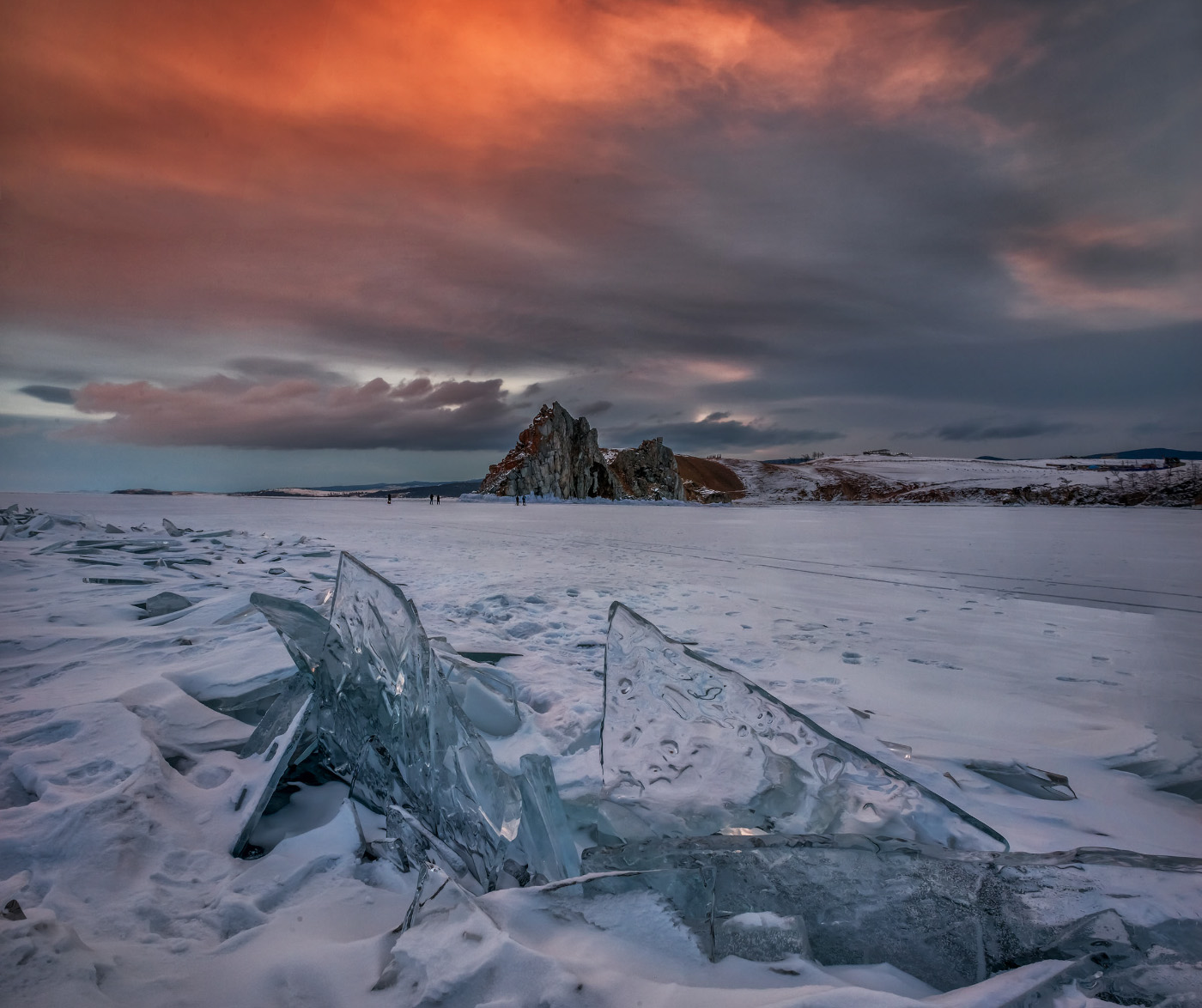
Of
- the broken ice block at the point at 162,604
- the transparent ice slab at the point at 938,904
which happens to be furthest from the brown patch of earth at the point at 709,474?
the transparent ice slab at the point at 938,904

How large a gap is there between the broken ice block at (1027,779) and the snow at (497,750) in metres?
0.04

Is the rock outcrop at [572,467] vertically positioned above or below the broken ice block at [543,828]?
above

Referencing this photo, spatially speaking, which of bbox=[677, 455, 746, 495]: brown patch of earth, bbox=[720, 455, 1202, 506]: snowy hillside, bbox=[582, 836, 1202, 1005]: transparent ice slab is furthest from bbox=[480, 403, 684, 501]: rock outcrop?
bbox=[582, 836, 1202, 1005]: transparent ice slab

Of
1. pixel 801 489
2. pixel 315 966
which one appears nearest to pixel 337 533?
pixel 315 966

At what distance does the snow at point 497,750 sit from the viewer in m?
0.90

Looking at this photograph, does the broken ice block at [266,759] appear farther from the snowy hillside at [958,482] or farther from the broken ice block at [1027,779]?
the snowy hillside at [958,482]

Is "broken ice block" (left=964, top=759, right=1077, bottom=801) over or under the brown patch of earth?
under

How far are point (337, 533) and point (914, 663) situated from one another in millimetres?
10382

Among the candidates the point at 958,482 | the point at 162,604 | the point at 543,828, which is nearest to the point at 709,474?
the point at 958,482

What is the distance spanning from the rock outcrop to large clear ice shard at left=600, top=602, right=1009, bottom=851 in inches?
2417

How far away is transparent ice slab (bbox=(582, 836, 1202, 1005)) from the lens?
93 cm

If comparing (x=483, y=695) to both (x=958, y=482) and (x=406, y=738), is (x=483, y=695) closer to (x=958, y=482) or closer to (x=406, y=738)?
(x=406, y=738)

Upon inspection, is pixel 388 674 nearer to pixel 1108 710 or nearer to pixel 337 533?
pixel 1108 710

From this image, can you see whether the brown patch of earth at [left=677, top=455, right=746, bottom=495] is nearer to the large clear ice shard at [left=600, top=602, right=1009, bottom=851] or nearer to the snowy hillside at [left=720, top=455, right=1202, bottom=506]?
the snowy hillside at [left=720, top=455, right=1202, bottom=506]
